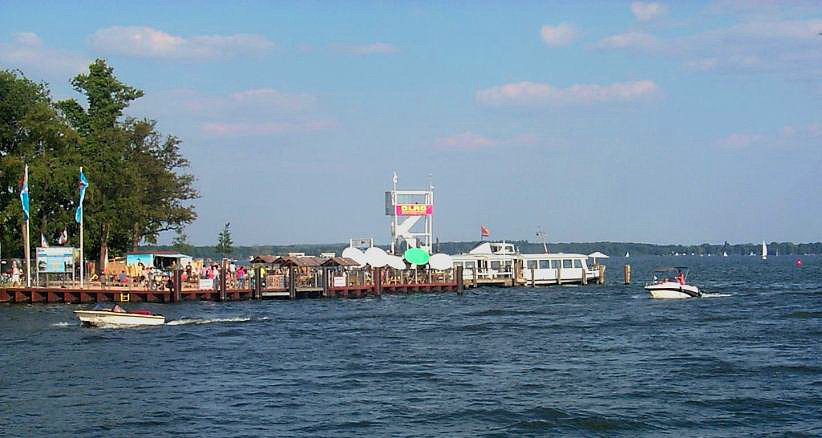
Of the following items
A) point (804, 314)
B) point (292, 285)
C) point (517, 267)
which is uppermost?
point (517, 267)

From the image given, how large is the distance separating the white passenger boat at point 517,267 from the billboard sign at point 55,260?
2923 cm

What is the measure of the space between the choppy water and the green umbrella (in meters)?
19.6

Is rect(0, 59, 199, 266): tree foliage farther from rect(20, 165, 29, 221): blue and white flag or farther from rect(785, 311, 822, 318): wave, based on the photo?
rect(785, 311, 822, 318): wave

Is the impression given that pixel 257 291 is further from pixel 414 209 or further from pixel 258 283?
pixel 414 209

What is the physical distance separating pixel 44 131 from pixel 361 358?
38610mm

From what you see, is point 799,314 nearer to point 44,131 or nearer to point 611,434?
point 611,434

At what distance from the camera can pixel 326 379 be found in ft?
102

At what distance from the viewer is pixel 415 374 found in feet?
105

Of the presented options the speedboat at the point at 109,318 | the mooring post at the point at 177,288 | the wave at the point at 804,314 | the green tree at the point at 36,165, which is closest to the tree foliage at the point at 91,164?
the green tree at the point at 36,165

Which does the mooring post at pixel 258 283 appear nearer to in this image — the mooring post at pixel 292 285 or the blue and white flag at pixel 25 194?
the mooring post at pixel 292 285

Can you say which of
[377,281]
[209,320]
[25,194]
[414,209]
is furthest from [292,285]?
[414,209]

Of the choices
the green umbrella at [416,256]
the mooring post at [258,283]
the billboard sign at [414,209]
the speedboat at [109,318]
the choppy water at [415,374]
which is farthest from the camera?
the billboard sign at [414,209]

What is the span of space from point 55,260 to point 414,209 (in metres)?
29.1

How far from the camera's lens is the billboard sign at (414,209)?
267 feet
